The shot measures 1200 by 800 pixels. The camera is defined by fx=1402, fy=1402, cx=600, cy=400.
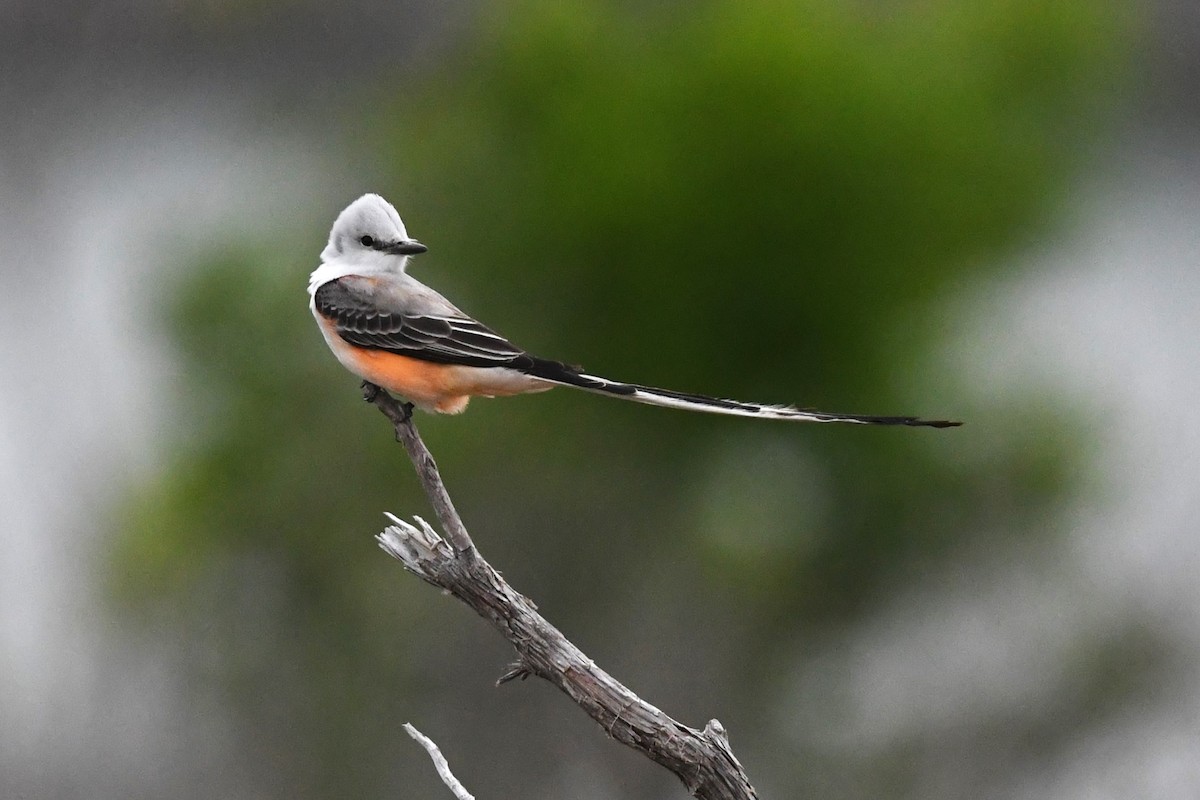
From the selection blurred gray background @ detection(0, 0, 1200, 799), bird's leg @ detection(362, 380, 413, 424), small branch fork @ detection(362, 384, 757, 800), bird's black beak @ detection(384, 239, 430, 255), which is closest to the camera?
small branch fork @ detection(362, 384, 757, 800)

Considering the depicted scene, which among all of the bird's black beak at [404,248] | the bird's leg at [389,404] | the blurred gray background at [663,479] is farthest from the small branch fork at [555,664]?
the blurred gray background at [663,479]

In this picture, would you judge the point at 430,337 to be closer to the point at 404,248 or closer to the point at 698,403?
the point at 404,248

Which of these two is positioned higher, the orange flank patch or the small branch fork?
the orange flank patch

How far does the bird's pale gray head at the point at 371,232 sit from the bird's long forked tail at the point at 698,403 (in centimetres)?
Result: 42

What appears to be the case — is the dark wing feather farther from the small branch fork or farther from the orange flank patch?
the small branch fork

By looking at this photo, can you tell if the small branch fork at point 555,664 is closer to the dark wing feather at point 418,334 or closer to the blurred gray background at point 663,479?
the dark wing feather at point 418,334

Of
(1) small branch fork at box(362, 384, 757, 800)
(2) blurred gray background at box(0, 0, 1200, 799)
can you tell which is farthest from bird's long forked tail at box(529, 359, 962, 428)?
(2) blurred gray background at box(0, 0, 1200, 799)

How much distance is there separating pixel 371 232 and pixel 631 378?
3646 millimetres

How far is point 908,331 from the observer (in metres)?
6.22

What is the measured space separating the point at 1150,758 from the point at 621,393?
13.3ft

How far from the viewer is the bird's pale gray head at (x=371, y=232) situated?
2.35 metres

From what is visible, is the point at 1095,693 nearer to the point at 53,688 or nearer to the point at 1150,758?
the point at 1150,758

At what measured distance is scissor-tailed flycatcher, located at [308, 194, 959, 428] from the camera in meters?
2.16

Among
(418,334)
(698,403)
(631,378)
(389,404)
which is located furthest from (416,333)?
(631,378)
